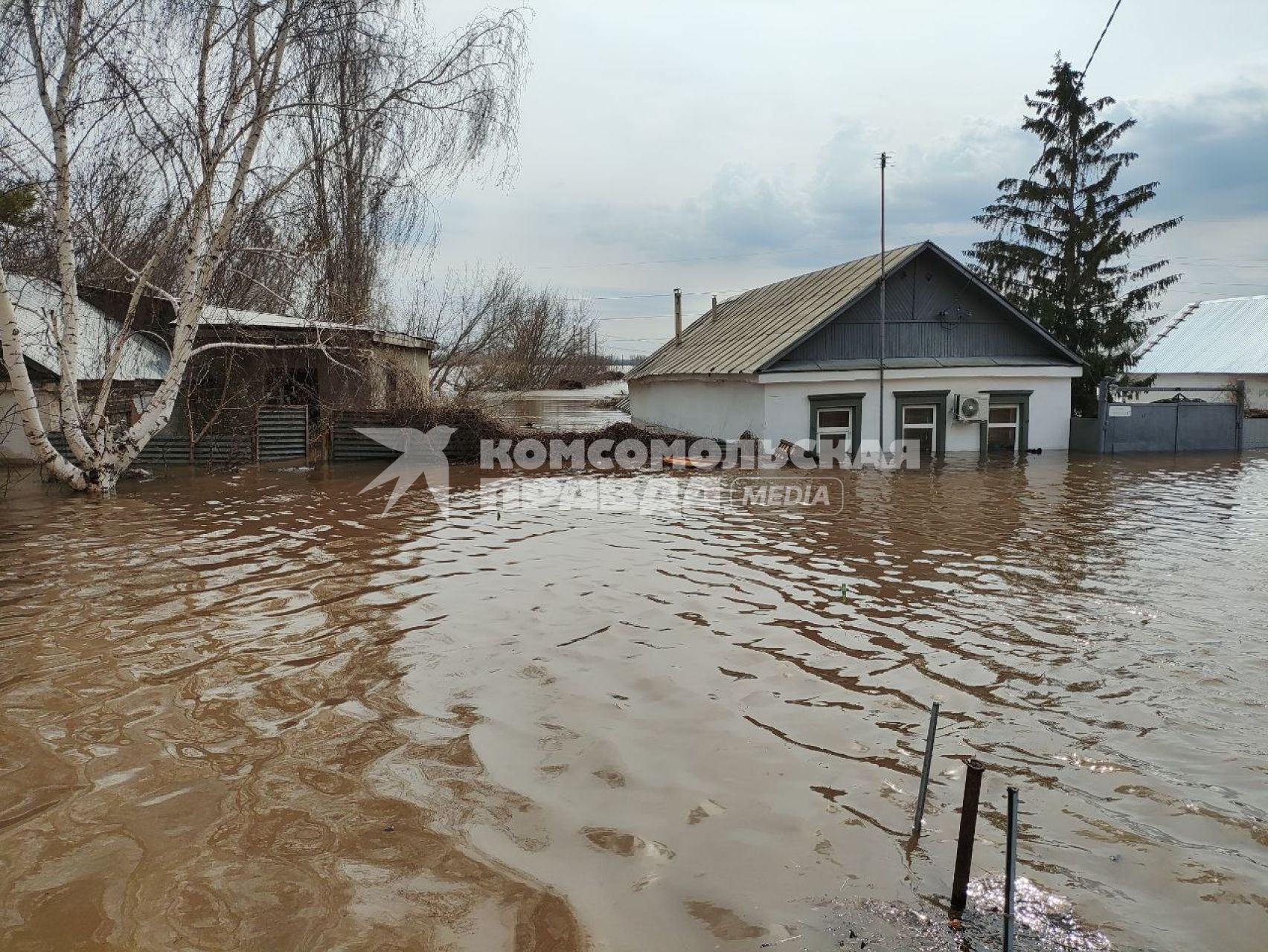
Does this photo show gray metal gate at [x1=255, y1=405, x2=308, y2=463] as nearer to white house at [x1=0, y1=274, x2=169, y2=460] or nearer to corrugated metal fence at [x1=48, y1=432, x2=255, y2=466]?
corrugated metal fence at [x1=48, y1=432, x2=255, y2=466]

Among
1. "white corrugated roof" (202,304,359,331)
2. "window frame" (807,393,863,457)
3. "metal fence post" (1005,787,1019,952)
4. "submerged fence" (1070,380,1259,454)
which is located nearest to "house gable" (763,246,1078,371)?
"window frame" (807,393,863,457)

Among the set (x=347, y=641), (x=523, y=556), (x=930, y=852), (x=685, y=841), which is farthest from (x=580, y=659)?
(x=523, y=556)

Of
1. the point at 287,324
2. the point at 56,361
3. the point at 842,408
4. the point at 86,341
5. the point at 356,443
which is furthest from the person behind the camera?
the point at 842,408

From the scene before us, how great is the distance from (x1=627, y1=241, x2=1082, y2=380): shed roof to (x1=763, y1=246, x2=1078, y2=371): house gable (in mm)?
267

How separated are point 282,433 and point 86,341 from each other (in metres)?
5.65

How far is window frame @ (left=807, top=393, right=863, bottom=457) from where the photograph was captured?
21438 millimetres

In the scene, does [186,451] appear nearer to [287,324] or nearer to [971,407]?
[287,324]

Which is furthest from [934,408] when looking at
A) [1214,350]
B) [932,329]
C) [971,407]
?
[1214,350]

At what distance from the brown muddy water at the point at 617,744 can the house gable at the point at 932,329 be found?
12.7 m

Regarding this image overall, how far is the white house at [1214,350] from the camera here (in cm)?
3619

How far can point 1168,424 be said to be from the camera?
23.9 meters

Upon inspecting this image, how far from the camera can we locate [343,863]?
3.66 m

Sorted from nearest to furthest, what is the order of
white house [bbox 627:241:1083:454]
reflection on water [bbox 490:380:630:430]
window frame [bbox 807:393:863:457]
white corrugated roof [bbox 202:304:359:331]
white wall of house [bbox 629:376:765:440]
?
white corrugated roof [bbox 202:304:359:331], white house [bbox 627:241:1083:454], window frame [bbox 807:393:863:457], white wall of house [bbox 629:376:765:440], reflection on water [bbox 490:380:630:430]

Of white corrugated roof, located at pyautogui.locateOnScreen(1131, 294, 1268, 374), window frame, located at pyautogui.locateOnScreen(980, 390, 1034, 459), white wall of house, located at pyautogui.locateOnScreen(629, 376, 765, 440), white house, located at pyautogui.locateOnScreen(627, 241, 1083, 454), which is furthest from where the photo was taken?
white corrugated roof, located at pyautogui.locateOnScreen(1131, 294, 1268, 374)
